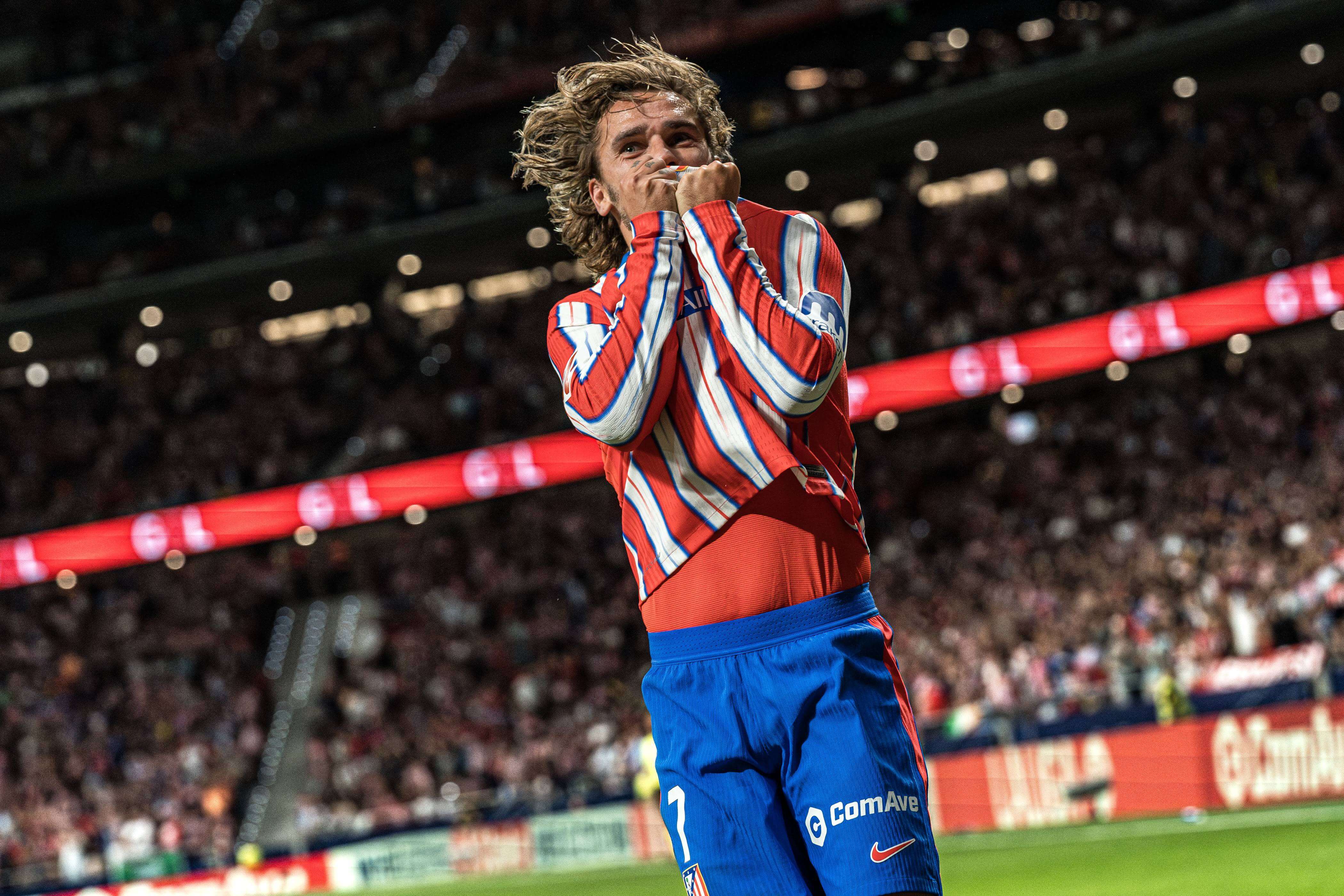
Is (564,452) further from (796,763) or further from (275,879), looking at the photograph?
(796,763)

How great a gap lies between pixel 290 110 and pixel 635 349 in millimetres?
28349

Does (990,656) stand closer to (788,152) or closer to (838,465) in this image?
(788,152)

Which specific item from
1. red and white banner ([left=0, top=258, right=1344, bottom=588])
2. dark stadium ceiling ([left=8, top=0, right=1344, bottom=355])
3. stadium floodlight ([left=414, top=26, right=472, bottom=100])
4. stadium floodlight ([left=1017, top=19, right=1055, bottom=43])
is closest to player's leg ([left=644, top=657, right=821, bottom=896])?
red and white banner ([left=0, top=258, right=1344, bottom=588])

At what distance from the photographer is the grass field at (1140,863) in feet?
32.2

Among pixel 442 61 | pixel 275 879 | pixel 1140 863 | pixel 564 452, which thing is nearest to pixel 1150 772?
pixel 1140 863

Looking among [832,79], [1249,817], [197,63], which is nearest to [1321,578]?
[1249,817]

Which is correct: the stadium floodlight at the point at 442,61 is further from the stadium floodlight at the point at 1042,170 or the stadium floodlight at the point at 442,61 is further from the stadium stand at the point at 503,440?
the stadium floodlight at the point at 1042,170

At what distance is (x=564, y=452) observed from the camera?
24.6m

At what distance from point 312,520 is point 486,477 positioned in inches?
137

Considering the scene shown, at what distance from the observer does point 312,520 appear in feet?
86.1

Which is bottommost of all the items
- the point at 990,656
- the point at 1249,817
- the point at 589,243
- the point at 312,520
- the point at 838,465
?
the point at 1249,817

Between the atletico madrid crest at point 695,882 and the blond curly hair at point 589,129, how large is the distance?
4.47ft

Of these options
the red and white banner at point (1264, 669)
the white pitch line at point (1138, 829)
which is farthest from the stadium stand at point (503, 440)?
the white pitch line at point (1138, 829)

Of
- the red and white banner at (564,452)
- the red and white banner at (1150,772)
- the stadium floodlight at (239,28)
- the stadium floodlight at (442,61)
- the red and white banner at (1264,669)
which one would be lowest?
the red and white banner at (1150,772)
